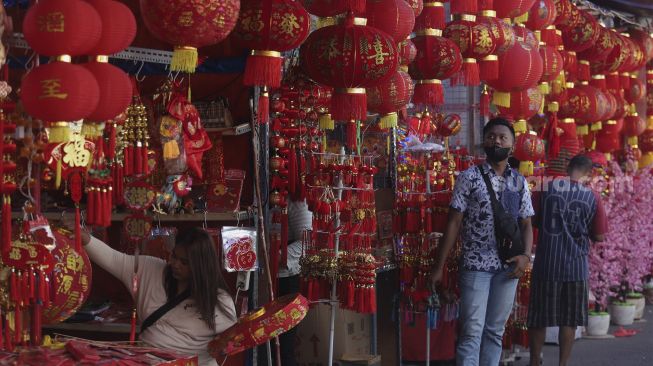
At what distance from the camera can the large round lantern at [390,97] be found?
18.7ft

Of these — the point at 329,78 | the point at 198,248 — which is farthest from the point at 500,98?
the point at 198,248

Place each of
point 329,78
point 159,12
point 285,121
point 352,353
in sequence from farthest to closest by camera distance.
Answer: point 352,353
point 285,121
point 329,78
point 159,12

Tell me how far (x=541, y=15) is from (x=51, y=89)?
15.4ft

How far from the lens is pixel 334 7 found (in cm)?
500

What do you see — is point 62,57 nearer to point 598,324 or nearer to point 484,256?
point 484,256

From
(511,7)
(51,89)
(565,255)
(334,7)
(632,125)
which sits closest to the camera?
(51,89)

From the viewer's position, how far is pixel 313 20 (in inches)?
264

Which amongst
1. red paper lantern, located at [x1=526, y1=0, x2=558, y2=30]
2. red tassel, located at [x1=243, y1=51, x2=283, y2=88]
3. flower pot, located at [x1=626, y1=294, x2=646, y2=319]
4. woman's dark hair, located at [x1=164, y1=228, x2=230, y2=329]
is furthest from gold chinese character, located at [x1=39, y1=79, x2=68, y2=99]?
flower pot, located at [x1=626, y1=294, x2=646, y2=319]

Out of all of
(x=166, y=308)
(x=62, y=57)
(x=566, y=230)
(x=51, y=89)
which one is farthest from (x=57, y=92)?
(x=566, y=230)

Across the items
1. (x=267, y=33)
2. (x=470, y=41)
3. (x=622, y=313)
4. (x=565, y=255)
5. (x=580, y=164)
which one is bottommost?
(x=622, y=313)

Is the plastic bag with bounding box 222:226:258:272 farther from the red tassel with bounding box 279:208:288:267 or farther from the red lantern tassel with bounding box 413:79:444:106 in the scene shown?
the red lantern tassel with bounding box 413:79:444:106

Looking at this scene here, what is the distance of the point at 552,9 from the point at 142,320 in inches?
167

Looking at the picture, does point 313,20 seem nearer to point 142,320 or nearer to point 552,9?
point 552,9

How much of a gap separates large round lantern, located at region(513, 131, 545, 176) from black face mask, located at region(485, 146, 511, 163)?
157 centimetres
